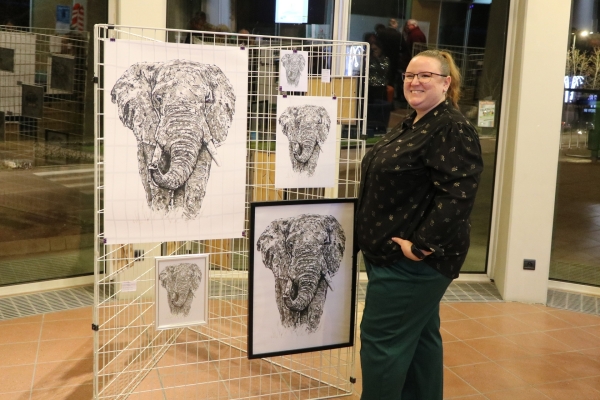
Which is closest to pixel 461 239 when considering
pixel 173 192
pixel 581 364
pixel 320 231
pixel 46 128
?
pixel 320 231

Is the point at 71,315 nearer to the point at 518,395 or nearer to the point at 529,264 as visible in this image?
the point at 518,395

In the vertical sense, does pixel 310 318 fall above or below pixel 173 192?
below

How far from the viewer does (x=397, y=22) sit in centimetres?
521

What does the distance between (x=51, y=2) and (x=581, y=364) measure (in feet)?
13.1

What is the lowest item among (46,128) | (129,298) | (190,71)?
(129,298)

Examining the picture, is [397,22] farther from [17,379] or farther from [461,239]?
[17,379]

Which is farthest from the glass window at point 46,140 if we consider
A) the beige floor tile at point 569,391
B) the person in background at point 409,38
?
the beige floor tile at point 569,391

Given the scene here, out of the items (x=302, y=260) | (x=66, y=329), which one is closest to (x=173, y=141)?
(x=302, y=260)

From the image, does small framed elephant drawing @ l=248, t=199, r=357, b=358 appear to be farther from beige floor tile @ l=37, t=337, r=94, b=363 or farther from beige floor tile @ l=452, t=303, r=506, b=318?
beige floor tile @ l=452, t=303, r=506, b=318

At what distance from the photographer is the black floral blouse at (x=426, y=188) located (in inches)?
104

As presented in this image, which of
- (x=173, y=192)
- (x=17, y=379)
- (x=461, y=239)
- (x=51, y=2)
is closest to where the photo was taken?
(x=461, y=239)

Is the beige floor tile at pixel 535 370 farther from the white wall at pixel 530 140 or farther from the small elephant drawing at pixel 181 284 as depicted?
the small elephant drawing at pixel 181 284

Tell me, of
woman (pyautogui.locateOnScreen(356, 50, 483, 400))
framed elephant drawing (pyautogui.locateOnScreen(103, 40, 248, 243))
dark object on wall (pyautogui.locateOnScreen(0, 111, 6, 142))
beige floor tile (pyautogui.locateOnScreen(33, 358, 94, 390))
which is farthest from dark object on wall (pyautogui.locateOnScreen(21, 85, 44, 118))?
woman (pyautogui.locateOnScreen(356, 50, 483, 400))

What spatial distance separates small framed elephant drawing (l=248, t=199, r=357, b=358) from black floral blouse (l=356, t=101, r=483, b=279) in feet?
1.10
